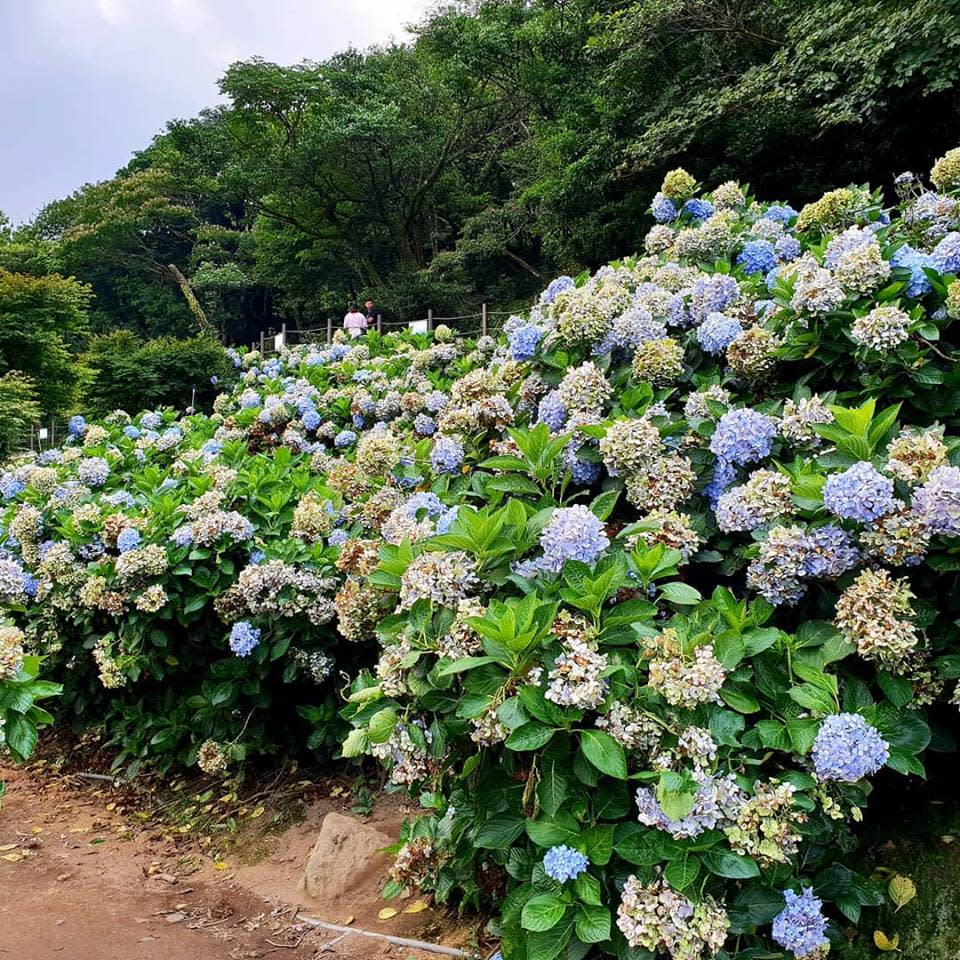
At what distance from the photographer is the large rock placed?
8.73ft

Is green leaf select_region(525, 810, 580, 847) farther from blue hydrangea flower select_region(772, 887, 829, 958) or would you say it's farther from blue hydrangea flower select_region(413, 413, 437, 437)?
blue hydrangea flower select_region(413, 413, 437, 437)

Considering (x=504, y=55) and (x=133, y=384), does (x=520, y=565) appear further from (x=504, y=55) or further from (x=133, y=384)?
(x=504, y=55)

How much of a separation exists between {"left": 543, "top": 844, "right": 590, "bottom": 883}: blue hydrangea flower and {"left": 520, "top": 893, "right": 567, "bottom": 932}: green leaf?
0.05 metres

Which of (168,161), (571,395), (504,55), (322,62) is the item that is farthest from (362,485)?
(168,161)

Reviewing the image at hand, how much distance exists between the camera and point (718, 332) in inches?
94.0

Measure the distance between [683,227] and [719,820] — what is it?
294 cm

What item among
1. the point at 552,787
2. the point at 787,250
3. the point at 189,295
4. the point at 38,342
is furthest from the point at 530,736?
the point at 189,295

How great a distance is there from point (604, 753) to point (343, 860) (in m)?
1.74

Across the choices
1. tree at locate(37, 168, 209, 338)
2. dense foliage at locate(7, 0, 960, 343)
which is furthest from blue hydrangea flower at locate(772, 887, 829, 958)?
tree at locate(37, 168, 209, 338)

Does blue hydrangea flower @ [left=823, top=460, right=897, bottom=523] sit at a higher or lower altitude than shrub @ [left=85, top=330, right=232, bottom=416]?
Answer: lower

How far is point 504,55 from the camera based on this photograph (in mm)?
20281

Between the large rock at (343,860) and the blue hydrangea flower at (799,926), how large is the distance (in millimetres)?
1626

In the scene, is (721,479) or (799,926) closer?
(799,926)

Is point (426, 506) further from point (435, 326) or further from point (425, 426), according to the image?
point (435, 326)
